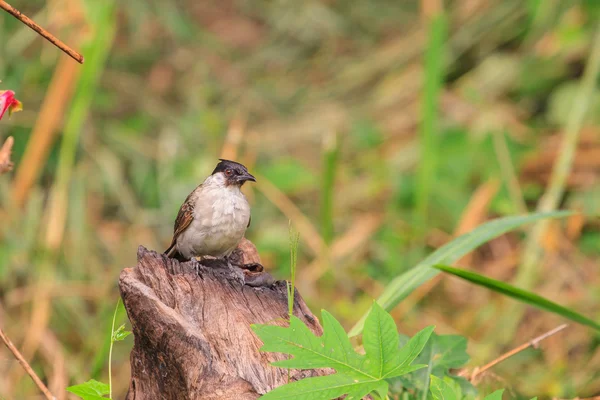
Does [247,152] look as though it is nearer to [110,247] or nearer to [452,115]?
[110,247]

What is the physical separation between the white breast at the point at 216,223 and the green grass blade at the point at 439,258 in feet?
2.48

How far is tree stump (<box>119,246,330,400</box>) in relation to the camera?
2.29 m

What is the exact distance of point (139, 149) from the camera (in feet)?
23.6

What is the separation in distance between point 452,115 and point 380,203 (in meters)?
1.03

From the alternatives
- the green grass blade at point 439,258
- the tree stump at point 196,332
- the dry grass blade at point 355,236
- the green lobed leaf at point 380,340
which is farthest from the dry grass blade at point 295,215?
the green lobed leaf at point 380,340

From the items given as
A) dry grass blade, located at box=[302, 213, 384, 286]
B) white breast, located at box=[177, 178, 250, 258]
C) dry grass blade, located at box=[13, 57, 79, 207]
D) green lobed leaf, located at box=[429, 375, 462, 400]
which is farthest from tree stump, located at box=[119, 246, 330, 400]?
dry grass blade, located at box=[302, 213, 384, 286]

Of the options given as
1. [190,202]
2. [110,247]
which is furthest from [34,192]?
[190,202]

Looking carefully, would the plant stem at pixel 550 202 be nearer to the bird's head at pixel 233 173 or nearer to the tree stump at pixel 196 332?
the bird's head at pixel 233 173

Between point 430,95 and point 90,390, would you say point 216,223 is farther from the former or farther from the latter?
point 430,95

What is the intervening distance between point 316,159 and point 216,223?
439 centimetres

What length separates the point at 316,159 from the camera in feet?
25.9

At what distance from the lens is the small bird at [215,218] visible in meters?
3.50

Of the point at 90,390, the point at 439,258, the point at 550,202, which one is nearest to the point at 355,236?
the point at 550,202

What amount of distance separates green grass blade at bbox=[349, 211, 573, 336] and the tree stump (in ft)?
1.28
